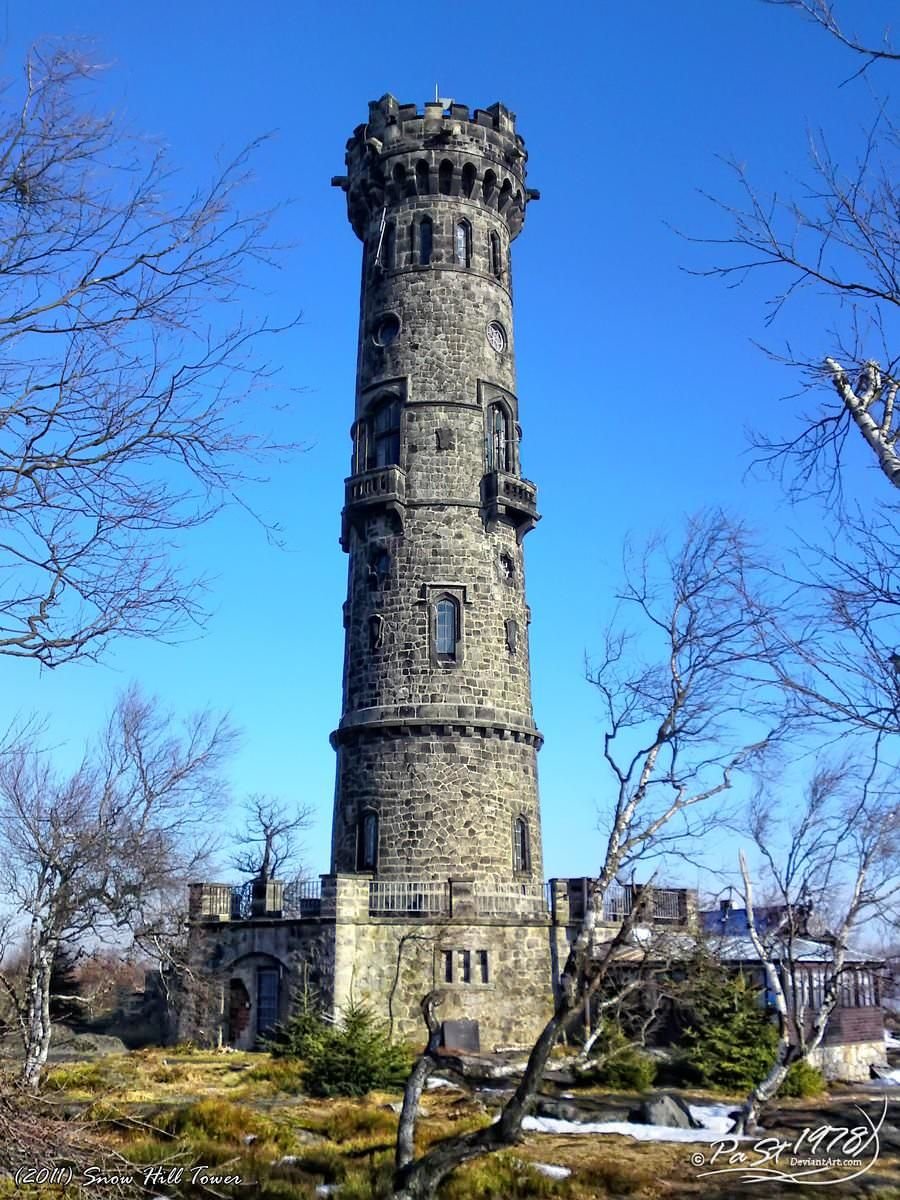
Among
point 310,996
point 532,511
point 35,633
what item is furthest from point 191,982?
point 35,633

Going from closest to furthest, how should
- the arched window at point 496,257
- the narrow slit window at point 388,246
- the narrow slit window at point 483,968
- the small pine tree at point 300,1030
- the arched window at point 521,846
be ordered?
the small pine tree at point 300,1030 → the narrow slit window at point 483,968 → the arched window at point 521,846 → the narrow slit window at point 388,246 → the arched window at point 496,257

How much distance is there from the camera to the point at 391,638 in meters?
30.5

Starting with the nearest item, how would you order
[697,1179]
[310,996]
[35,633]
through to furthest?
[35,633], [697,1179], [310,996]

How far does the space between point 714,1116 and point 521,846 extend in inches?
412

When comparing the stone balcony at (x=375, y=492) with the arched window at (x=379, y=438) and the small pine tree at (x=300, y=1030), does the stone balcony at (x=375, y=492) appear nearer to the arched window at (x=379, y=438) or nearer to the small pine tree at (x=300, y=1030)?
the arched window at (x=379, y=438)

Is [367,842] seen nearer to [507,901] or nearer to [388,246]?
[507,901]

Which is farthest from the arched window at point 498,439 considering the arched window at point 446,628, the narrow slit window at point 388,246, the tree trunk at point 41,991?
the tree trunk at point 41,991

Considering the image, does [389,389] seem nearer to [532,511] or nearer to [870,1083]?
[532,511]

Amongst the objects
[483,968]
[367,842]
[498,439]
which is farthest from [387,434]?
[483,968]

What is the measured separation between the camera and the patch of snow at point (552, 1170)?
48.6 ft

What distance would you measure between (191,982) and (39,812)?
6.12m

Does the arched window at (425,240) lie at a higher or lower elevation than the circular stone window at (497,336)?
higher

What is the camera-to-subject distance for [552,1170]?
15.1 meters

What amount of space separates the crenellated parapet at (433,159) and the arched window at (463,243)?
85cm
